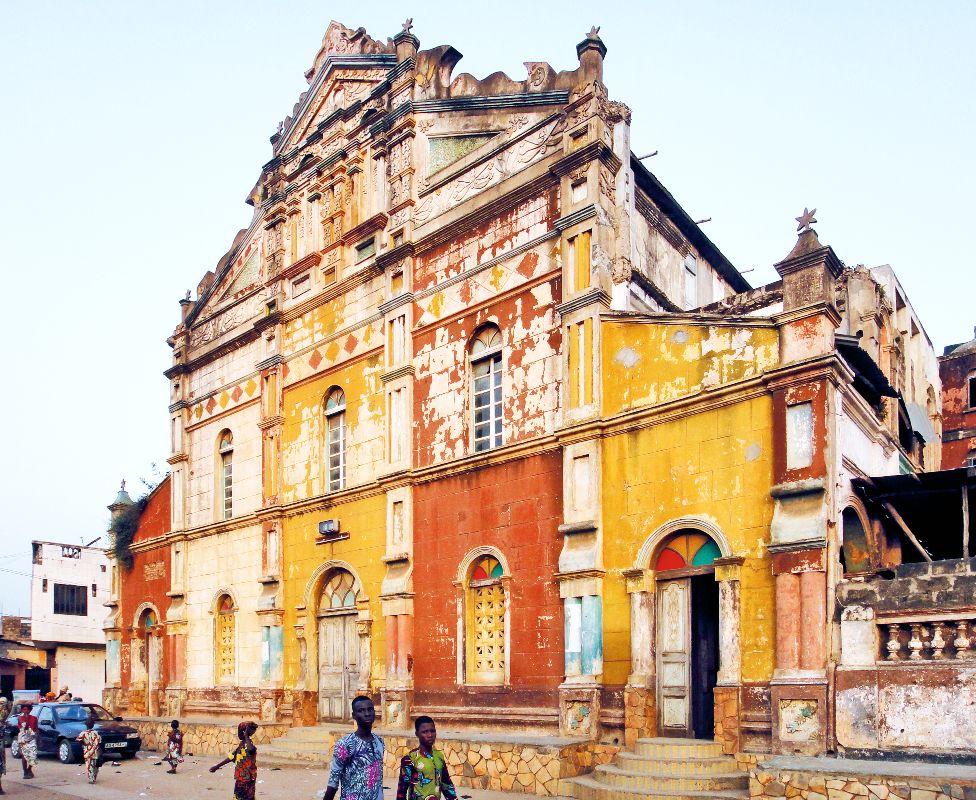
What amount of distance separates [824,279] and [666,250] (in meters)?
6.03

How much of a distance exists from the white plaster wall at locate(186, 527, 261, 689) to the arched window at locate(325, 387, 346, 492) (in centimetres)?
279

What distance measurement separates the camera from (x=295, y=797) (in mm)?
14977

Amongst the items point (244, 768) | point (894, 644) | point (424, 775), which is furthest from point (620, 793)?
point (424, 775)

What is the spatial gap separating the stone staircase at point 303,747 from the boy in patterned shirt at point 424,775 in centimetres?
1071

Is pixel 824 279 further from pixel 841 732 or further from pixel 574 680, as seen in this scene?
pixel 574 680

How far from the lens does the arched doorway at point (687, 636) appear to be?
535 inches

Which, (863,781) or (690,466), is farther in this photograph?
(690,466)

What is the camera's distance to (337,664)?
20219 mm

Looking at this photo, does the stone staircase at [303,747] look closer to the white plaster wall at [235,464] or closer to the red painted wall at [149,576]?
the white plaster wall at [235,464]

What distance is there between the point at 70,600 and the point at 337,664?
3228 cm

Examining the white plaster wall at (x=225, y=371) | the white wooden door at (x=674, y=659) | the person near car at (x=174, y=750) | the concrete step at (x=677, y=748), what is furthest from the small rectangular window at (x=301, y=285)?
the concrete step at (x=677, y=748)

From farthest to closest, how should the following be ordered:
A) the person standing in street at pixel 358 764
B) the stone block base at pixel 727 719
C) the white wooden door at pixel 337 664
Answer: the white wooden door at pixel 337 664 → the stone block base at pixel 727 719 → the person standing in street at pixel 358 764

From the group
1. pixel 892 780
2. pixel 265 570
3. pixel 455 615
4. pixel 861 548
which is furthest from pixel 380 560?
pixel 892 780

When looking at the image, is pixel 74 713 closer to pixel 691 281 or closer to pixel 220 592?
pixel 220 592
